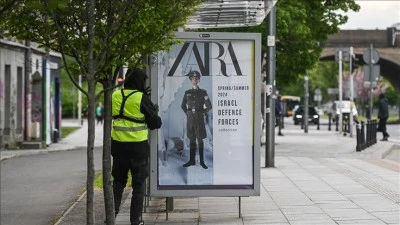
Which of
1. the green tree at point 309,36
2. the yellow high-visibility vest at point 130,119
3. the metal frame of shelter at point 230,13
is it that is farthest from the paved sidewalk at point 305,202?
the green tree at point 309,36

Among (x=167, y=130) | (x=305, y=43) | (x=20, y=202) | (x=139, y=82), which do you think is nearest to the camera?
(x=139, y=82)

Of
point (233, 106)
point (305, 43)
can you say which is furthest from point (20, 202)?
point (305, 43)

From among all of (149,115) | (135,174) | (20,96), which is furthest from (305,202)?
(20,96)

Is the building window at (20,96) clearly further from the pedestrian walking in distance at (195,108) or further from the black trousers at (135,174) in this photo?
the black trousers at (135,174)

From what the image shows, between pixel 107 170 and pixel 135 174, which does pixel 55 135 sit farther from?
pixel 107 170

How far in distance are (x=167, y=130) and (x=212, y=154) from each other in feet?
2.04

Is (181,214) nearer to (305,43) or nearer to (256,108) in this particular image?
(256,108)

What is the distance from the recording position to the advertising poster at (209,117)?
37.8ft

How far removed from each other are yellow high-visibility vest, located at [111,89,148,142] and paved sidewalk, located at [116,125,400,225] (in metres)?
1.46

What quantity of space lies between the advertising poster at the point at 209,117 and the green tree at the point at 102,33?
219 centimetres

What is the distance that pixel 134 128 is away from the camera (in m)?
10.5

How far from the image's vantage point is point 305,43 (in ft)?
107

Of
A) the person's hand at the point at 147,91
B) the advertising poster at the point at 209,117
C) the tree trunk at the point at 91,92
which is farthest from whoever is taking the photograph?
the advertising poster at the point at 209,117

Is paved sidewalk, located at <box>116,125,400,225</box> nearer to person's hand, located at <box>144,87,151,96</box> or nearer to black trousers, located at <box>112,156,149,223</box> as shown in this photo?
black trousers, located at <box>112,156,149,223</box>
